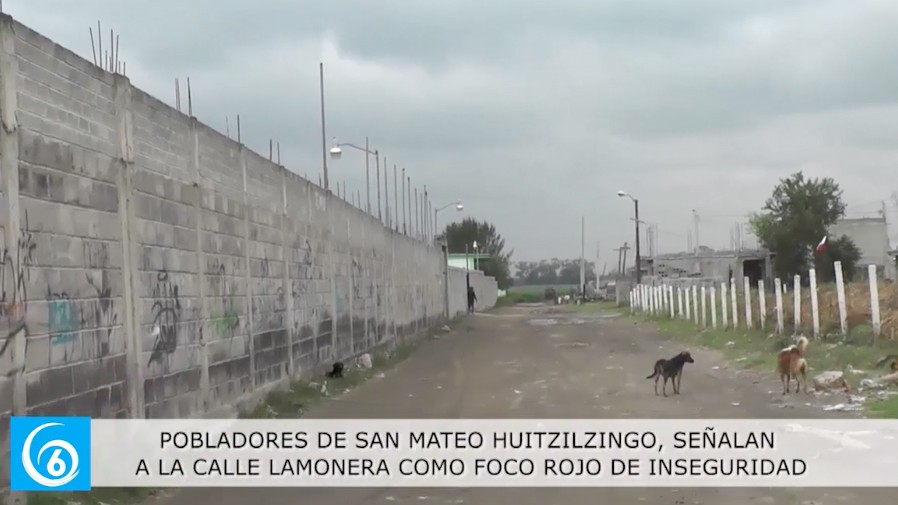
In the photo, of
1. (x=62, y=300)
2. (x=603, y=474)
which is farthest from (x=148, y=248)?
(x=603, y=474)

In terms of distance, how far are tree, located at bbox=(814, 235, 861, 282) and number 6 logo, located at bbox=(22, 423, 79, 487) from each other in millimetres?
50681

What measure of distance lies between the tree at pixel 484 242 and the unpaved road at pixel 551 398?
9545 centimetres

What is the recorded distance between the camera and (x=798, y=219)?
68.0m

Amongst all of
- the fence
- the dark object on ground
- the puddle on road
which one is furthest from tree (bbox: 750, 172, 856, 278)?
the dark object on ground

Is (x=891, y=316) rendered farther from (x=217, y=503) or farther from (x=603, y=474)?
(x=217, y=503)

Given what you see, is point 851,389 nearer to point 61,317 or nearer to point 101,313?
point 101,313

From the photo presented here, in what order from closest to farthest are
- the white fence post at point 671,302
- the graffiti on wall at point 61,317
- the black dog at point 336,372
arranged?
the graffiti on wall at point 61,317, the black dog at point 336,372, the white fence post at point 671,302

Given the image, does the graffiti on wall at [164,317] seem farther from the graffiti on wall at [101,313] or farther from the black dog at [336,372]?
the black dog at [336,372]

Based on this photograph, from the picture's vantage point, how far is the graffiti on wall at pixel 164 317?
389 inches

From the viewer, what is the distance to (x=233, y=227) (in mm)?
13016

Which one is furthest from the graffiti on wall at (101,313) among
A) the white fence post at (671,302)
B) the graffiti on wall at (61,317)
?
the white fence post at (671,302)

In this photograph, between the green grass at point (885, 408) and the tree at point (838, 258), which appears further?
the tree at point (838, 258)

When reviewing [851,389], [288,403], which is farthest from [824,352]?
[288,403]

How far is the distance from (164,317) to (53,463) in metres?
2.77
